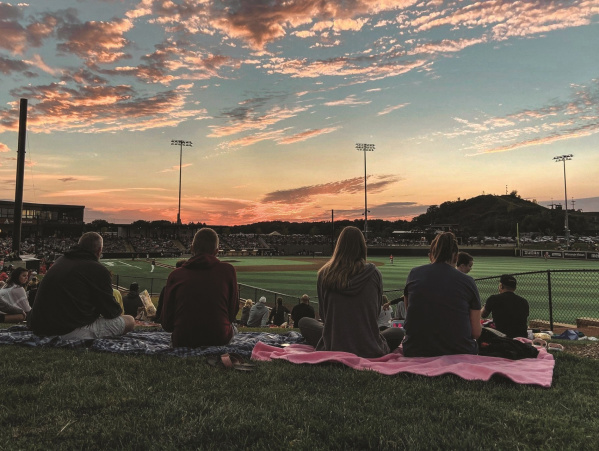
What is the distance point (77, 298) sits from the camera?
5.59 meters

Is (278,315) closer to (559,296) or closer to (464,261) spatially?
(464,261)

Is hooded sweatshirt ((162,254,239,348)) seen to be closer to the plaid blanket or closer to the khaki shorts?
the plaid blanket

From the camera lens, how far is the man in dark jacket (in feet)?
18.0

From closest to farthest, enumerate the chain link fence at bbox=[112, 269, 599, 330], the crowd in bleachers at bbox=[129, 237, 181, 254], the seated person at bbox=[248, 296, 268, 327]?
the seated person at bbox=[248, 296, 268, 327], the chain link fence at bbox=[112, 269, 599, 330], the crowd in bleachers at bbox=[129, 237, 181, 254]

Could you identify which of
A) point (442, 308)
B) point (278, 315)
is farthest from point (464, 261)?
point (278, 315)

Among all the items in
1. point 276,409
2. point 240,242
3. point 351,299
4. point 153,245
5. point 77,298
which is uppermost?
point 240,242

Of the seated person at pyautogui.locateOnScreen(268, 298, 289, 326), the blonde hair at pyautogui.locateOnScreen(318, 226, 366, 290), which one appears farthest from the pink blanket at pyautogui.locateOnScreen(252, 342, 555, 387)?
the seated person at pyautogui.locateOnScreen(268, 298, 289, 326)

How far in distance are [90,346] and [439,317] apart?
436 centimetres

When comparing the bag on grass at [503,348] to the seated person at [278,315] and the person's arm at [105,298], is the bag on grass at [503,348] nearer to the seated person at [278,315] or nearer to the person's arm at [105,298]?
the person's arm at [105,298]

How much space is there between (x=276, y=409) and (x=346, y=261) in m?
1.94

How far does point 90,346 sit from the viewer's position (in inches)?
218

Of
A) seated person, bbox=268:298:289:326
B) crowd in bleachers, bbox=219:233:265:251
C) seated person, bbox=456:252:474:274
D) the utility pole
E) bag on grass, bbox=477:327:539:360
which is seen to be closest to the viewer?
bag on grass, bbox=477:327:539:360

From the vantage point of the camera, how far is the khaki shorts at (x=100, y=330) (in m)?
5.74

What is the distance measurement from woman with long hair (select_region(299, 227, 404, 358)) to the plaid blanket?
1166 mm
